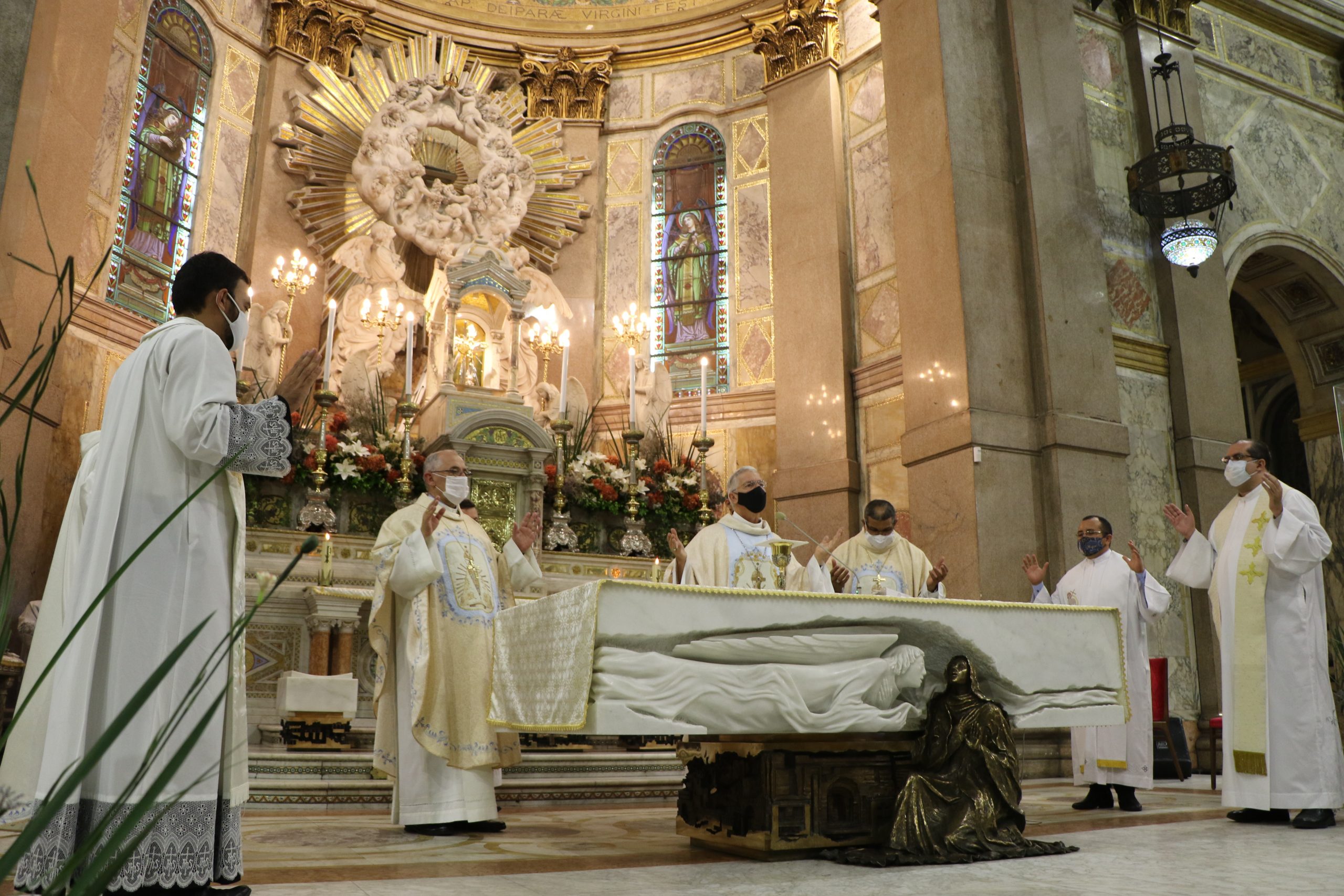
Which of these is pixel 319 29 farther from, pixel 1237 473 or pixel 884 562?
pixel 1237 473

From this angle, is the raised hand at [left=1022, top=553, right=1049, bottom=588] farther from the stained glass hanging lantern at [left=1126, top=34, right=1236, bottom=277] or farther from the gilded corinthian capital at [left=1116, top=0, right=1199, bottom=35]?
the gilded corinthian capital at [left=1116, top=0, right=1199, bottom=35]

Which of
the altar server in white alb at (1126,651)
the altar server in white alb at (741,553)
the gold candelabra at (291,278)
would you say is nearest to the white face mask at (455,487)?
the altar server in white alb at (741,553)

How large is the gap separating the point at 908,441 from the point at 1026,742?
2.69m

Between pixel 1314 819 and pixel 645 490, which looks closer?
pixel 1314 819

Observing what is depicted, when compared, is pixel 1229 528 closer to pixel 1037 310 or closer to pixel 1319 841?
pixel 1319 841

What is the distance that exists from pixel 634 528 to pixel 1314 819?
17.8 ft

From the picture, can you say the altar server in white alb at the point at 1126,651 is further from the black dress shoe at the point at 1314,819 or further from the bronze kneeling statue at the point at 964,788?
the bronze kneeling statue at the point at 964,788

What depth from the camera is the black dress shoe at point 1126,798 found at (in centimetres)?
566

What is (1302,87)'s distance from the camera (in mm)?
11914

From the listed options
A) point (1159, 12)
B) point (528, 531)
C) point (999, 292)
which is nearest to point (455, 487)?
point (528, 531)

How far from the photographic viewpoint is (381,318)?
11.0m

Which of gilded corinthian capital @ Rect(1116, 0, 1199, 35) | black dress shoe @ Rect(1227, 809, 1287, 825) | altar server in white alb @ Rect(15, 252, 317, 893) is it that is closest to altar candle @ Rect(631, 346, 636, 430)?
black dress shoe @ Rect(1227, 809, 1287, 825)

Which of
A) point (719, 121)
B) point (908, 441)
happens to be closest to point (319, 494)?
point (908, 441)

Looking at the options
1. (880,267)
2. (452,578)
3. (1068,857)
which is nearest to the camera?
(1068,857)
